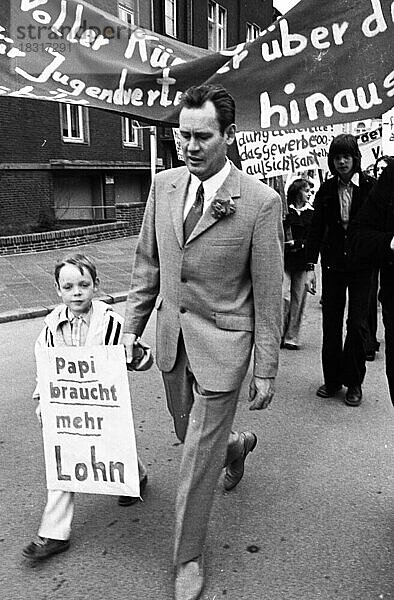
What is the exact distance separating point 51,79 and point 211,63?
927 millimetres

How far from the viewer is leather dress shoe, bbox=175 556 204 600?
2.76m

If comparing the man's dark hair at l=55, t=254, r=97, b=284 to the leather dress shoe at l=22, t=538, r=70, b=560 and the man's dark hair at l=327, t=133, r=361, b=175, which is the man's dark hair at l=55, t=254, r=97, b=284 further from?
the man's dark hair at l=327, t=133, r=361, b=175

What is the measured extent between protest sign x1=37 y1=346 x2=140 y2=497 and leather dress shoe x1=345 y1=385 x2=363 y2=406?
8.23ft

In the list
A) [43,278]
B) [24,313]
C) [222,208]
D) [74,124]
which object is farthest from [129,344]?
[74,124]

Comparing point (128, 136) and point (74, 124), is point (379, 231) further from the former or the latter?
point (128, 136)

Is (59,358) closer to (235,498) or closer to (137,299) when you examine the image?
(137,299)

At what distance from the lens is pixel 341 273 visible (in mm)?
5094

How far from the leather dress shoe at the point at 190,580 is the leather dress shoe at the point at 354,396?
256cm

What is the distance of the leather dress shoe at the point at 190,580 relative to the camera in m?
2.76

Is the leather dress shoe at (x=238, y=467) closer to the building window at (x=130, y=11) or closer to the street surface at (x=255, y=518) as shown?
the street surface at (x=255, y=518)

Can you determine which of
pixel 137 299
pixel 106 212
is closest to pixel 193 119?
pixel 137 299

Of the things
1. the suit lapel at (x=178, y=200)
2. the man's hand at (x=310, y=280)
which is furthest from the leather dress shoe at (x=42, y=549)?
the man's hand at (x=310, y=280)

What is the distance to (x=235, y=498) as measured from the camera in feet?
12.0

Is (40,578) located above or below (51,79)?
below
